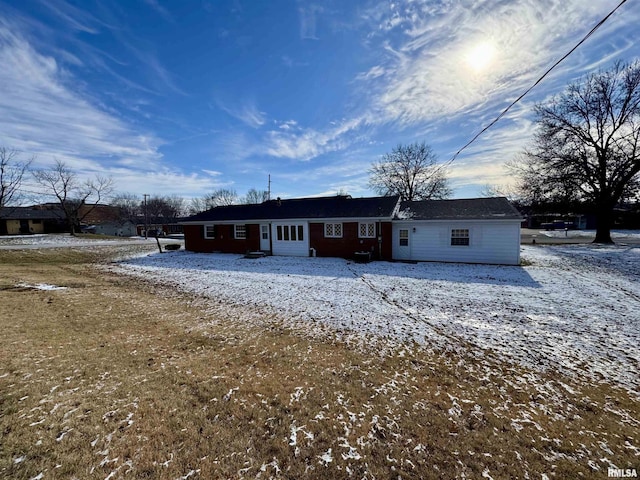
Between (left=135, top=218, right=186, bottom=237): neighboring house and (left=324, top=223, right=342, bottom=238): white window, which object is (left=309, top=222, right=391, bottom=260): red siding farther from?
(left=135, top=218, right=186, bottom=237): neighboring house

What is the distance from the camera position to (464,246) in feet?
51.1

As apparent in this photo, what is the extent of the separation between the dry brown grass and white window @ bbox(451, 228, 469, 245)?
38.8 ft

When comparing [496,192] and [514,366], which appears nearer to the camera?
[514,366]

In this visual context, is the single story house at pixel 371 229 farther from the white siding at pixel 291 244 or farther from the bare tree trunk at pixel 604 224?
the bare tree trunk at pixel 604 224

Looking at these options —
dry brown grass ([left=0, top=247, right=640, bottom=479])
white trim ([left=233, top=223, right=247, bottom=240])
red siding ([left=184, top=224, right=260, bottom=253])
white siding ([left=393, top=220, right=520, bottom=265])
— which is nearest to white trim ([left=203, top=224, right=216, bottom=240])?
red siding ([left=184, top=224, right=260, bottom=253])

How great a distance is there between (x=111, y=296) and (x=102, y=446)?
7.88 metres

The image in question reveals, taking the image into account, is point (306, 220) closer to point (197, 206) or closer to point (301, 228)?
point (301, 228)

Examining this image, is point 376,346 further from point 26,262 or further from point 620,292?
point 26,262

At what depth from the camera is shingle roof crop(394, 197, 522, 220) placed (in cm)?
1502

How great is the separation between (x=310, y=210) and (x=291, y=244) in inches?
113

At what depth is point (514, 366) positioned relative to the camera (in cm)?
479

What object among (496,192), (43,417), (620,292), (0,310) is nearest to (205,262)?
(0,310)

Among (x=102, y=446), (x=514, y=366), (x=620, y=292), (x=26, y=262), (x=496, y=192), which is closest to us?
(x=102, y=446)

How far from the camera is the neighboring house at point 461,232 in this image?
14.7m
